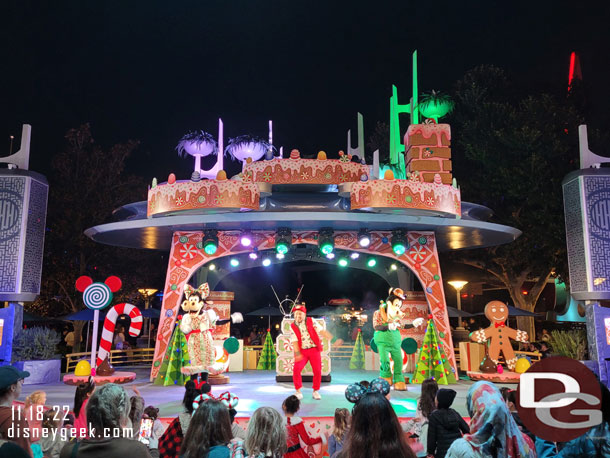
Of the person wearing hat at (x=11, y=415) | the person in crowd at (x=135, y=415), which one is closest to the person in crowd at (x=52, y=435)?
the person in crowd at (x=135, y=415)

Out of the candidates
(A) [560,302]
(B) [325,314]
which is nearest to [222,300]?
(B) [325,314]

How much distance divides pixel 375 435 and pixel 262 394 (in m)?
8.44

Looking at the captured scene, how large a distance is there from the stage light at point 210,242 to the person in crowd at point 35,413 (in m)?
8.42

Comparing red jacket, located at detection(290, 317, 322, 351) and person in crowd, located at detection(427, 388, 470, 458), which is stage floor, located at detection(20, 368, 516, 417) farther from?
person in crowd, located at detection(427, 388, 470, 458)

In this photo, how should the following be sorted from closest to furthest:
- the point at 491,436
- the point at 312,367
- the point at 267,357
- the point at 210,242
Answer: the point at 491,436 < the point at 312,367 < the point at 210,242 < the point at 267,357

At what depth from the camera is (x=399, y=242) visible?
1316 centimetres

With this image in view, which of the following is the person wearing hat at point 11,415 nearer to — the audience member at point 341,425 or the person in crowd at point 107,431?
the person in crowd at point 107,431

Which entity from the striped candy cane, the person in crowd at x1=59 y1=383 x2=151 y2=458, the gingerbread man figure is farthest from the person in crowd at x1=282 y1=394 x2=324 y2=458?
the gingerbread man figure

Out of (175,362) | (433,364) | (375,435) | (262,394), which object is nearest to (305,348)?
(262,394)

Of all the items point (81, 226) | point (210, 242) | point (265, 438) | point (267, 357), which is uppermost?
point (81, 226)

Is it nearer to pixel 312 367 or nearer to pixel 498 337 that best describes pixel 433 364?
pixel 498 337

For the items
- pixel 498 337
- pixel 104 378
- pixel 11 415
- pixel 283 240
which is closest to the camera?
pixel 11 415

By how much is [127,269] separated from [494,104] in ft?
49.9

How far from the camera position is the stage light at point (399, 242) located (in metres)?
13.1
